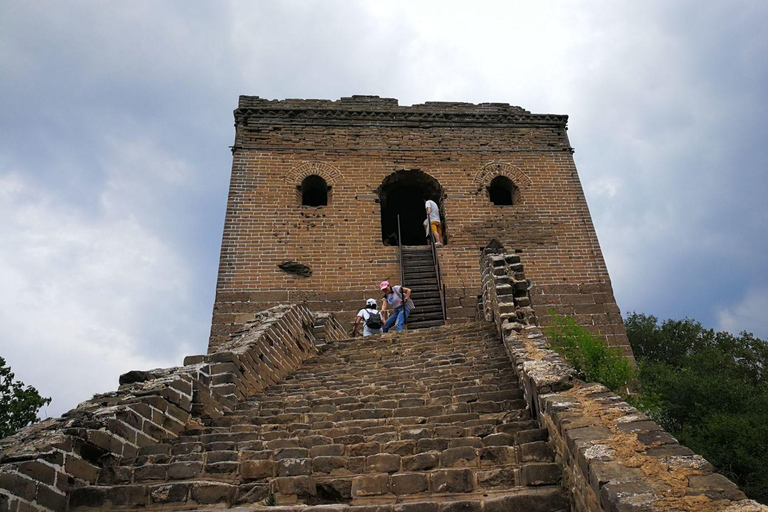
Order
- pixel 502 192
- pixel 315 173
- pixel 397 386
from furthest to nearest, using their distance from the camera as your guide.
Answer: pixel 502 192 → pixel 315 173 → pixel 397 386

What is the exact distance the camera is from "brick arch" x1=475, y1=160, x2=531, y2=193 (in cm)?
1501

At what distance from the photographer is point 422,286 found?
43.0ft

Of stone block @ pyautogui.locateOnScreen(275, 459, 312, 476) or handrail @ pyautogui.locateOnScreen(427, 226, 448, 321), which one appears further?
handrail @ pyautogui.locateOnScreen(427, 226, 448, 321)

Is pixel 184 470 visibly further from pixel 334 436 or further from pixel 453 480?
pixel 453 480

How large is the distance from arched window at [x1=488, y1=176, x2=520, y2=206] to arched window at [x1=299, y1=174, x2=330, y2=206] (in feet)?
15.0

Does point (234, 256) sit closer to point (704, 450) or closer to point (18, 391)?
point (18, 391)

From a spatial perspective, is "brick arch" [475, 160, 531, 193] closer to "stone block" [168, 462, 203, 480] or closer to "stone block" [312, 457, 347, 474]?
"stone block" [312, 457, 347, 474]

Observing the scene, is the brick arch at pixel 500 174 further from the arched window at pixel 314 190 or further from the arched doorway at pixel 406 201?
the arched window at pixel 314 190

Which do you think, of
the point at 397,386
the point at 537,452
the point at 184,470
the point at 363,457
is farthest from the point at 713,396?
the point at 184,470

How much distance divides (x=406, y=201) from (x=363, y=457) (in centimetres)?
1373

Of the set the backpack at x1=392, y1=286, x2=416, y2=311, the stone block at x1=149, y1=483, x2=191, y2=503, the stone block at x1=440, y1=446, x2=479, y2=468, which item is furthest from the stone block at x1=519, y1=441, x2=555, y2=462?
the backpack at x1=392, y1=286, x2=416, y2=311

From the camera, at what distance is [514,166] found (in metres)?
15.3

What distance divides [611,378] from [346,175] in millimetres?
8653

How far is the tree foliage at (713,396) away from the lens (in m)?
11.7
